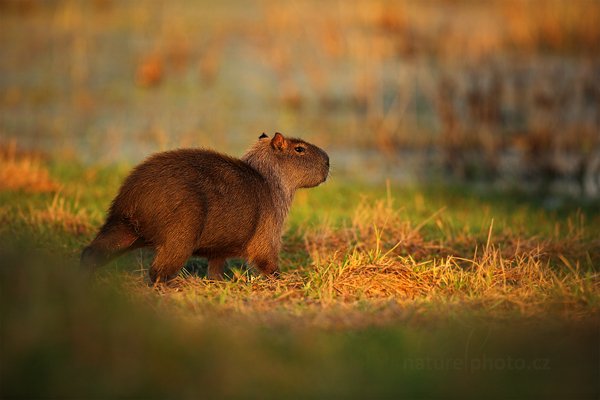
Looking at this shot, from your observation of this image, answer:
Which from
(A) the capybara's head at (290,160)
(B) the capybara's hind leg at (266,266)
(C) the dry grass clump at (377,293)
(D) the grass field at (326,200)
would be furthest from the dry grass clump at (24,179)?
(B) the capybara's hind leg at (266,266)

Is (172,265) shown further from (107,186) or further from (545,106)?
(545,106)

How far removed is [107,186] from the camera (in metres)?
10.2

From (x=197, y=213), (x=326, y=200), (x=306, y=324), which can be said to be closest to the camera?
(x=306, y=324)

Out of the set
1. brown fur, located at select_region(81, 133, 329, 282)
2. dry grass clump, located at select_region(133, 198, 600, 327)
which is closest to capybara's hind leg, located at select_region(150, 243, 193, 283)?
brown fur, located at select_region(81, 133, 329, 282)

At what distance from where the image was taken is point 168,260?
5.69m

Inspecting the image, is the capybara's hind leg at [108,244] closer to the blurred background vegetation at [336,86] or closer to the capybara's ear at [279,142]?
the capybara's ear at [279,142]

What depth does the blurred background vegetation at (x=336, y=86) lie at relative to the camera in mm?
13398

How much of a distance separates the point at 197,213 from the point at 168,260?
33 centimetres

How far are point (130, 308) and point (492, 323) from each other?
1.97 meters

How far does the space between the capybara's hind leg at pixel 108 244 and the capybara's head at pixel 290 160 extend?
1347mm

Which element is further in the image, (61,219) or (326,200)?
(326,200)

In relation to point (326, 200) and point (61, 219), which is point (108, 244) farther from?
point (326, 200)

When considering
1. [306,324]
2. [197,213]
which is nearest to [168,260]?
[197,213]

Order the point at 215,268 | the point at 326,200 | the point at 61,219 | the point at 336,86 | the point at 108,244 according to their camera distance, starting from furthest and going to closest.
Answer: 1. the point at 336,86
2. the point at 326,200
3. the point at 61,219
4. the point at 215,268
5. the point at 108,244
